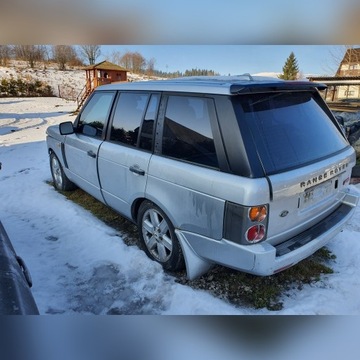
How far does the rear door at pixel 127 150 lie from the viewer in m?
2.79

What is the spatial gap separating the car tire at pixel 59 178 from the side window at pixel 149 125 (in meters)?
2.45

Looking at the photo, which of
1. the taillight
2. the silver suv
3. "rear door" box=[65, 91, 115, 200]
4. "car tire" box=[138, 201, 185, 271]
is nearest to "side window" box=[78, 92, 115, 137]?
"rear door" box=[65, 91, 115, 200]

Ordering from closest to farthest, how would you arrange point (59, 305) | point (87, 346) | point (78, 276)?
1. point (87, 346)
2. point (59, 305)
3. point (78, 276)

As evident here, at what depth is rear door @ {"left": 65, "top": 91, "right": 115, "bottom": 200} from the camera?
11.7 ft

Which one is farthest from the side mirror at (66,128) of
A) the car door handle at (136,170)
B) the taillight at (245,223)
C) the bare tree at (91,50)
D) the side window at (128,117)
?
the taillight at (245,223)

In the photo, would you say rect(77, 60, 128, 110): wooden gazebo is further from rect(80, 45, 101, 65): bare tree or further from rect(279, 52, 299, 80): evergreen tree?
rect(80, 45, 101, 65): bare tree

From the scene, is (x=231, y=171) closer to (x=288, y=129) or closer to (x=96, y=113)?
(x=288, y=129)

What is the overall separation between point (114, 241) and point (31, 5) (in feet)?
9.78

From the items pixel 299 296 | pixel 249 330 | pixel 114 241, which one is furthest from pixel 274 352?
pixel 114 241

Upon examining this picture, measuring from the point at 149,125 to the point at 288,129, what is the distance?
1253mm

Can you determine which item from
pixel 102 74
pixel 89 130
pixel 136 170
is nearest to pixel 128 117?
pixel 136 170

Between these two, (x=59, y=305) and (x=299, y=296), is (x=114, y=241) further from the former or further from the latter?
(x=299, y=296)

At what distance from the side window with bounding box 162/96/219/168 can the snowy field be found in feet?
3.91

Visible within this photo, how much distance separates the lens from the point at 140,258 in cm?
306
